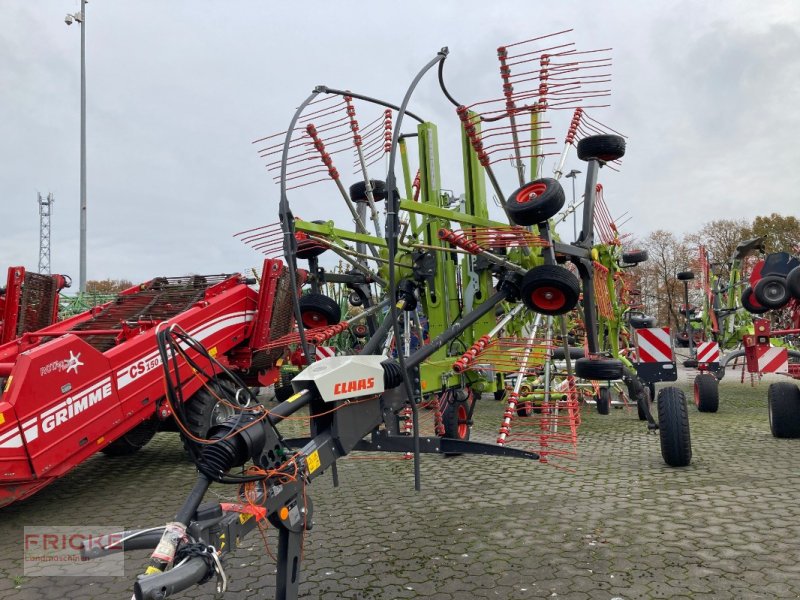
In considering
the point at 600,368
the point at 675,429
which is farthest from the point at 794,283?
the point at 600,368

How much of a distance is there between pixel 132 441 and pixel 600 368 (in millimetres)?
5292

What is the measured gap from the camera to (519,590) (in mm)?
3500

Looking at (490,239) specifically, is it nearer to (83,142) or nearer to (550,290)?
(550,290)

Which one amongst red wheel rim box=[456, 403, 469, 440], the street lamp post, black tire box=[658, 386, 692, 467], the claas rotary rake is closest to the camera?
the claas rotary rake

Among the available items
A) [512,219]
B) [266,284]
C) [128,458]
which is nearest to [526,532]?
[512,219]

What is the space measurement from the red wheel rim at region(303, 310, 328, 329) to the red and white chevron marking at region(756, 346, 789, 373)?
6.38 metres

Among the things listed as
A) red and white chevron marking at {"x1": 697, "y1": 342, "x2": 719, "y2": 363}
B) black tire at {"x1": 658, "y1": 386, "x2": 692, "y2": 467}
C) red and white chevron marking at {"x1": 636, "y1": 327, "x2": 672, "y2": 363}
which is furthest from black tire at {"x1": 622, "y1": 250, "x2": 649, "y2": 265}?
red and white chevron marking at {"x1": 697, "y1": 342, "x2": 719, "y2": 363}

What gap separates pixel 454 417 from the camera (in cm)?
595

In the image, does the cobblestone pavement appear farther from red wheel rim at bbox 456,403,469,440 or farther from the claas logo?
the claas logo

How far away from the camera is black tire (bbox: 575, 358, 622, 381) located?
5.30 m

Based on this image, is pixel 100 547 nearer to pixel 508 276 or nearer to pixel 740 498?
pixel 508 276

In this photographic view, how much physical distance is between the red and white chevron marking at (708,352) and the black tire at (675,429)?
591 cm

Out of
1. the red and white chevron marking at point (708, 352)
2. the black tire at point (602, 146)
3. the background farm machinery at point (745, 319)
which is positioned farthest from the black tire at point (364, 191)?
the red and white chevron marking at point (708, 352)

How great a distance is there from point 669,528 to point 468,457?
2.86m
